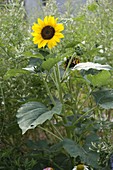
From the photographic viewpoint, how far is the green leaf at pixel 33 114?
91cm

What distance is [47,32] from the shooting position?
1018 millimetres

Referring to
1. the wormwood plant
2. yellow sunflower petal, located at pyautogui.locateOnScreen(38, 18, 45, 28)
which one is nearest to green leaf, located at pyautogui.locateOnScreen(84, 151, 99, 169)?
the wormwood plant

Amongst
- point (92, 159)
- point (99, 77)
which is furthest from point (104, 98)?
point (92, 159)

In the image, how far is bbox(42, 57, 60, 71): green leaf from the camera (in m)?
0.96

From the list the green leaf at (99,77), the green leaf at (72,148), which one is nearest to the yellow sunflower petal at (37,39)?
the green leaf at (99,77)

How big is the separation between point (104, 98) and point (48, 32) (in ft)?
0.80

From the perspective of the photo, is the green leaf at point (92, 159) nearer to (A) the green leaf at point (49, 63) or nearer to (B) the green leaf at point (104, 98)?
(B) the green leaf at point (104, 98)

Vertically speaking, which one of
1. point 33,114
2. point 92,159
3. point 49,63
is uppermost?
point 49,63

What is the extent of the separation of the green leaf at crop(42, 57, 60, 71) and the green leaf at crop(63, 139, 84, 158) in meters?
0.22

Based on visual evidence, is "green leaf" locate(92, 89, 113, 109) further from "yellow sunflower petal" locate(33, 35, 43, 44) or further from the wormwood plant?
"yellow sunflower petal" locate(33, 35, 43, 44)

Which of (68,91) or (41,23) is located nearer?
(41,23)

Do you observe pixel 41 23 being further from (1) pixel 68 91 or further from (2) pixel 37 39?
(1) pixel 68 91

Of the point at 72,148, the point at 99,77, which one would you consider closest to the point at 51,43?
the point at 99,77

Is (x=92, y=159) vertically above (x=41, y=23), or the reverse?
(x=41, y=23)
